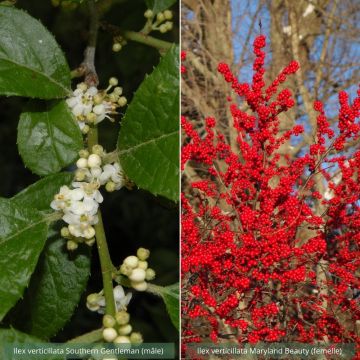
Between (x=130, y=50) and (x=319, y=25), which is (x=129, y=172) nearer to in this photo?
(x=130, y=50)

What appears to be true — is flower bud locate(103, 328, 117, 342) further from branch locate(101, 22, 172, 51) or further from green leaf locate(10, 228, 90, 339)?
branch locate(101, 22, 172, 51)

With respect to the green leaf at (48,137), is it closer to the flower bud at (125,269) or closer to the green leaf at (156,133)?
the green leaf at (156,133)

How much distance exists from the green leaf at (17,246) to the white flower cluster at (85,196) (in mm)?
34

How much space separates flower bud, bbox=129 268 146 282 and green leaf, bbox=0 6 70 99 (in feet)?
0.87

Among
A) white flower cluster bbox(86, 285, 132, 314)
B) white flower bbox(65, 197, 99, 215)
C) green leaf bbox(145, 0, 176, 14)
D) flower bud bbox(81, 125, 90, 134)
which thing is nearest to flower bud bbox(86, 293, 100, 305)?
white flower cluster bbox(86, 285, 132, 314)

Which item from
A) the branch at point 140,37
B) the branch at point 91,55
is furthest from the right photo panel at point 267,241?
the branch at point 91,55

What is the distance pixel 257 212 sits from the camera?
1.23 m

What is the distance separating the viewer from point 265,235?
1181mm

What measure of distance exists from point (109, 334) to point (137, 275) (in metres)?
0.08

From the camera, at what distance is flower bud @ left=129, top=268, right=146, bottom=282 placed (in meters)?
0.64

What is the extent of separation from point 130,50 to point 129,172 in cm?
53

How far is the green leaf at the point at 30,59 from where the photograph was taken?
27.1 inches

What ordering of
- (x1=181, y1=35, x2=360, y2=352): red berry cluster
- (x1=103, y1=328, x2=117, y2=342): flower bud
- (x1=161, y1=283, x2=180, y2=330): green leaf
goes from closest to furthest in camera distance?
(x1=103, y1=328, x2=117, y2=342): flower bud → (x1=161, y1=283, x2=180, y2=330): green leaf → (x1=181, y1=35, x2=360, y2=352): red berry cluster

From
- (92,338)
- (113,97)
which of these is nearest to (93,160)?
(113,97)
